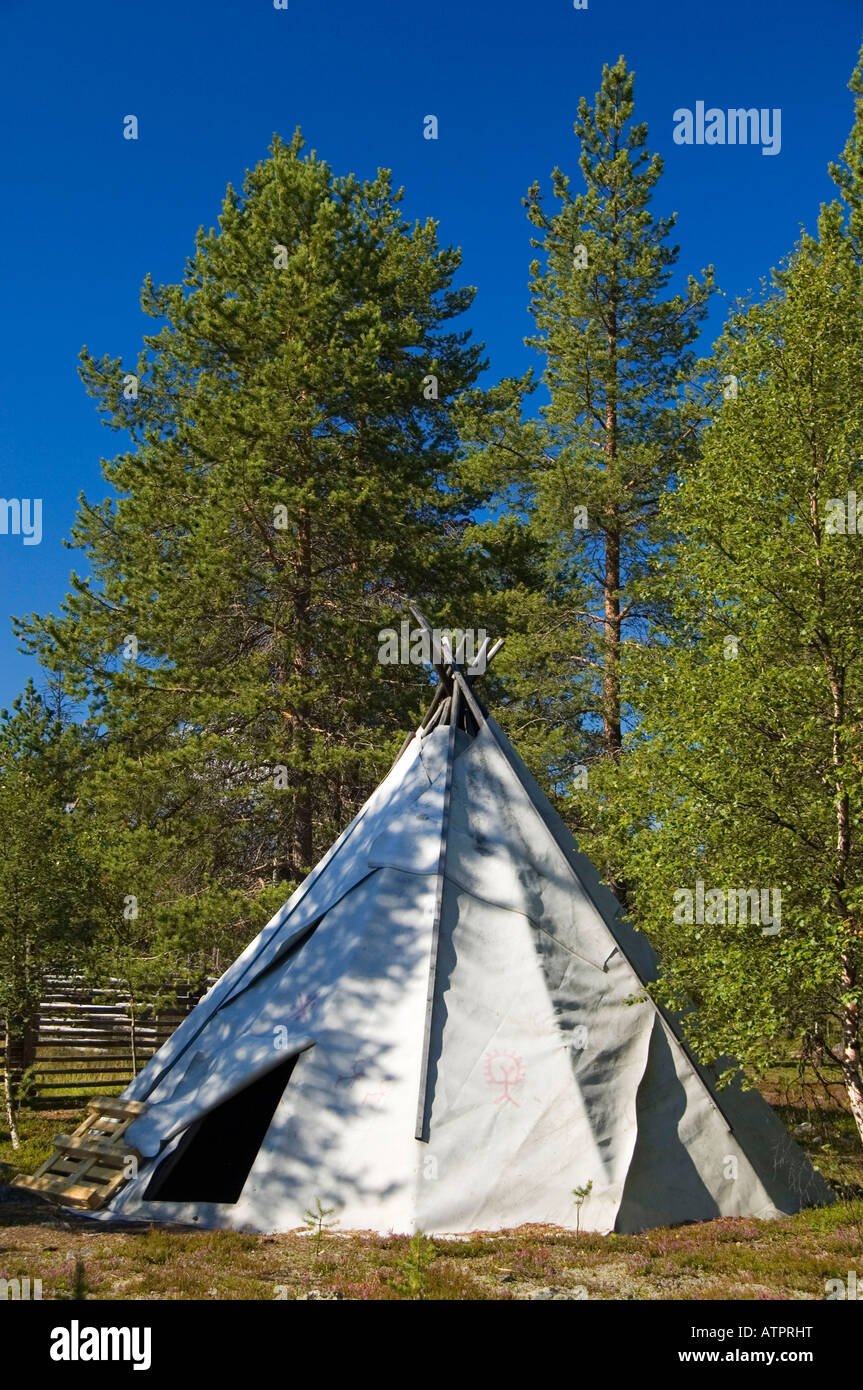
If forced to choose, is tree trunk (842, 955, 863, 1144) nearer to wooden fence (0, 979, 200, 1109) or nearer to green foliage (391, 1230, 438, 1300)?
green foliage (391, 1230, 438, 1300)

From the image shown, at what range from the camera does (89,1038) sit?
20656 mm

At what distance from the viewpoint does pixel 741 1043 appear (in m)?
9.31

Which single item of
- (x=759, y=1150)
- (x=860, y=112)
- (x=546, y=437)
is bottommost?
(x=759, y=1150)

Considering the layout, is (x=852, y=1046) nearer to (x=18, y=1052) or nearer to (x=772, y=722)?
(x=772, y=722)

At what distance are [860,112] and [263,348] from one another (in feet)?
43.2

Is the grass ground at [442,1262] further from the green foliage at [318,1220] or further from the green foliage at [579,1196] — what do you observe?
the green foliage at [579,1196]

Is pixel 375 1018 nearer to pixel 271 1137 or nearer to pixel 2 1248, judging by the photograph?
pixel 271 1137

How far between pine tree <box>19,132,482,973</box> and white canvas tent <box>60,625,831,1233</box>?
589 centimetres

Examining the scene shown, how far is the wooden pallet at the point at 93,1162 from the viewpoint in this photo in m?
10.2

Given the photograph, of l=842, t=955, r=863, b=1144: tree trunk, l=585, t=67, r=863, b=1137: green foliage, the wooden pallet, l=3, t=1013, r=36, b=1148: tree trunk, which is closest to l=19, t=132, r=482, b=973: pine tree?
l=3, t=1013, r=36, b=1148: tree trunk

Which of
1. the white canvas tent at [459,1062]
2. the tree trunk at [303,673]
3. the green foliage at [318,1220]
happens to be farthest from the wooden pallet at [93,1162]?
the tree trunk at [303,673]

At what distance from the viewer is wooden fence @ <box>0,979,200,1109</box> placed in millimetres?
19359
